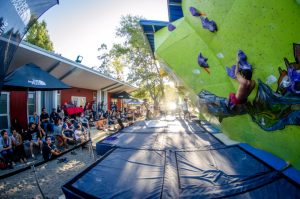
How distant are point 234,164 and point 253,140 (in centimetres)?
119

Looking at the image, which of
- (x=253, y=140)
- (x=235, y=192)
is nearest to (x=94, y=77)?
(x=253, y=140)

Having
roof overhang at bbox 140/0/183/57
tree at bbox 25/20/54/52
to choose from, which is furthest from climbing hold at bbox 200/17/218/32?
tree at bbox 25/20/54/52

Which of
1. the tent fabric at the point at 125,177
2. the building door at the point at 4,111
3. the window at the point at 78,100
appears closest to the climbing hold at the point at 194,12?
the tent fabric at the point at 125,177

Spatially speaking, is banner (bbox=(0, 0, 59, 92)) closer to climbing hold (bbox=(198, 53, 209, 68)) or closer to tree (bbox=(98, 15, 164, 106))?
climbing hold (bbox=(198, 53, 209, 68))

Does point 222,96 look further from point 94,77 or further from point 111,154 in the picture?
point 94,77

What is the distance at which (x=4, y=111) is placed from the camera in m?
8.46

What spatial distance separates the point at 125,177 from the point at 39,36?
2310cm

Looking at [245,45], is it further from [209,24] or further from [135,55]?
[135,55]

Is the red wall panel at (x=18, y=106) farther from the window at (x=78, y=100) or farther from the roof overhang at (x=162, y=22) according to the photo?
the roof overhang at (x=162, y=22)

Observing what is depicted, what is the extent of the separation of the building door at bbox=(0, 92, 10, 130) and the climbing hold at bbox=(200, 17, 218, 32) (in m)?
8.94

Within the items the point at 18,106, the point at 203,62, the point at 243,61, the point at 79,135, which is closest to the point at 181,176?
the point at 243,61

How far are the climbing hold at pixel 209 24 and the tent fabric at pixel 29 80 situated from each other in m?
5.49

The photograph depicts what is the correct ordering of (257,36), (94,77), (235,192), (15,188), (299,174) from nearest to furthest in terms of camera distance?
(235,192)
(299,174)
(257,36)
(15,188)
(94,77)

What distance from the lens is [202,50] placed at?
19.3ft
